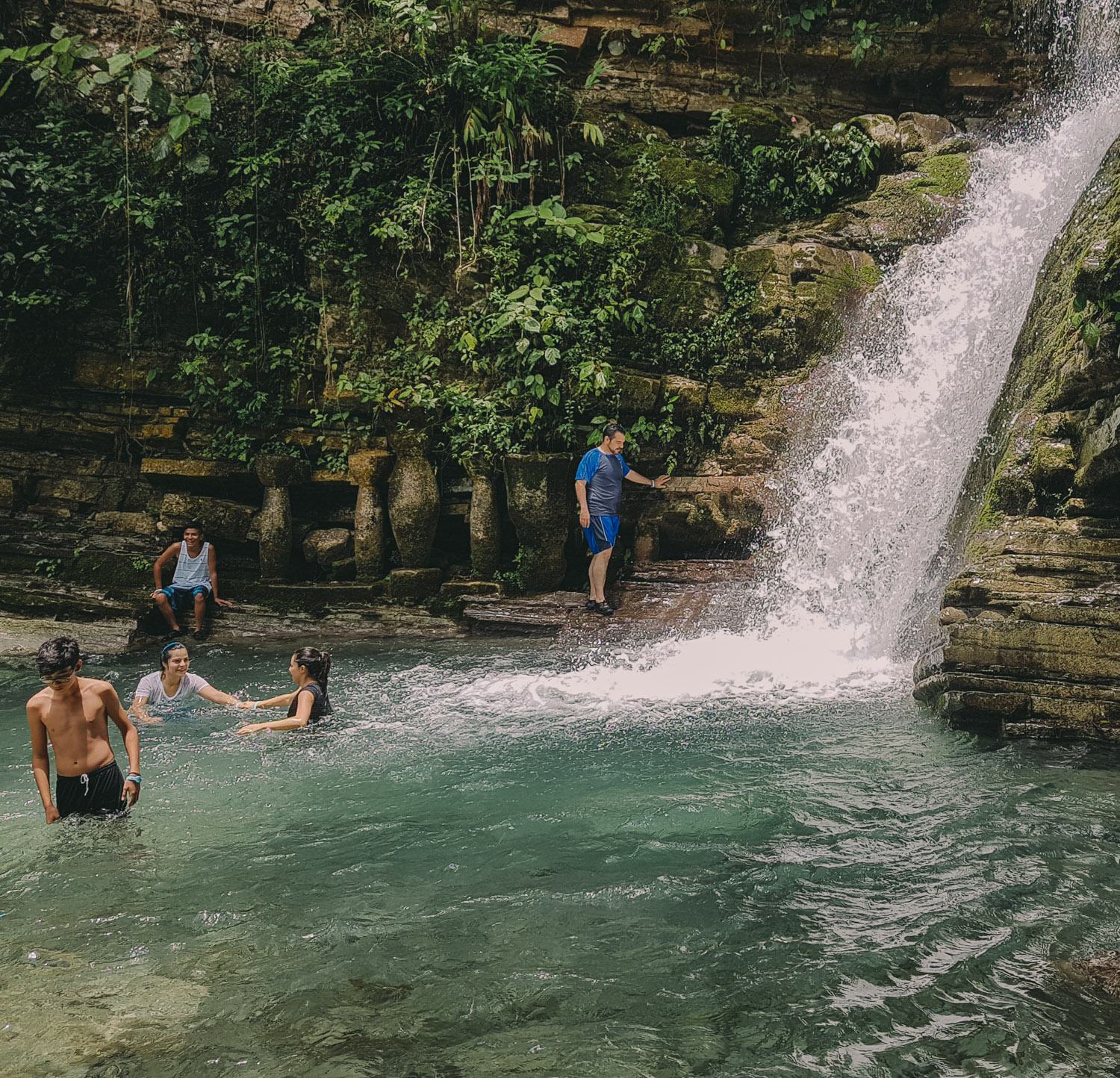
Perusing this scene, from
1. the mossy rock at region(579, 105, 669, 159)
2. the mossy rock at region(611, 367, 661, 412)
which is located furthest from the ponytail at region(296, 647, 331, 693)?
the mossy rock at region(579, 105, 669, 159)

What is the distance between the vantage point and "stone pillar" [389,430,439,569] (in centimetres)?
1082

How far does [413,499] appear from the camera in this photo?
1080cm

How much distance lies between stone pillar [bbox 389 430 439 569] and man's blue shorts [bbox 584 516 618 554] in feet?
6.73

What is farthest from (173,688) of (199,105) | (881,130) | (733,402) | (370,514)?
(881,130)

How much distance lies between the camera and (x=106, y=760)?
4816 millimetres

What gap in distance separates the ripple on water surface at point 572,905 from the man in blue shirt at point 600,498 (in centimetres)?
362

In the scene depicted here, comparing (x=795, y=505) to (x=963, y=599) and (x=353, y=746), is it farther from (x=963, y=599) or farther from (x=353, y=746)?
(x=353, y=746)

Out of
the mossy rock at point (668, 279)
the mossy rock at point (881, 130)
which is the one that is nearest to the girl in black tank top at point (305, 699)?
the mossy rock at point (668, 279)

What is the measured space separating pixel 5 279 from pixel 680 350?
875 centimetres

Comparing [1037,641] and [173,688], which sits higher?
[1037,641]

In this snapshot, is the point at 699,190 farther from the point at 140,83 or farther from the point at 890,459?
the point at 140,83

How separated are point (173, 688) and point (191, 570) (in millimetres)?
3476

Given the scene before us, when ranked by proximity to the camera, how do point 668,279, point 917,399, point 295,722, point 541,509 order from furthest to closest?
point 668,279 < point 541,509 < point 917,399 < point 295,722

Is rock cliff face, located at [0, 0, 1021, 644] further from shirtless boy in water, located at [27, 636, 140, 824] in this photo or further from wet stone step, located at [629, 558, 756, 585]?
shirtless boy in water, located at [27, 636, 140, 824]
